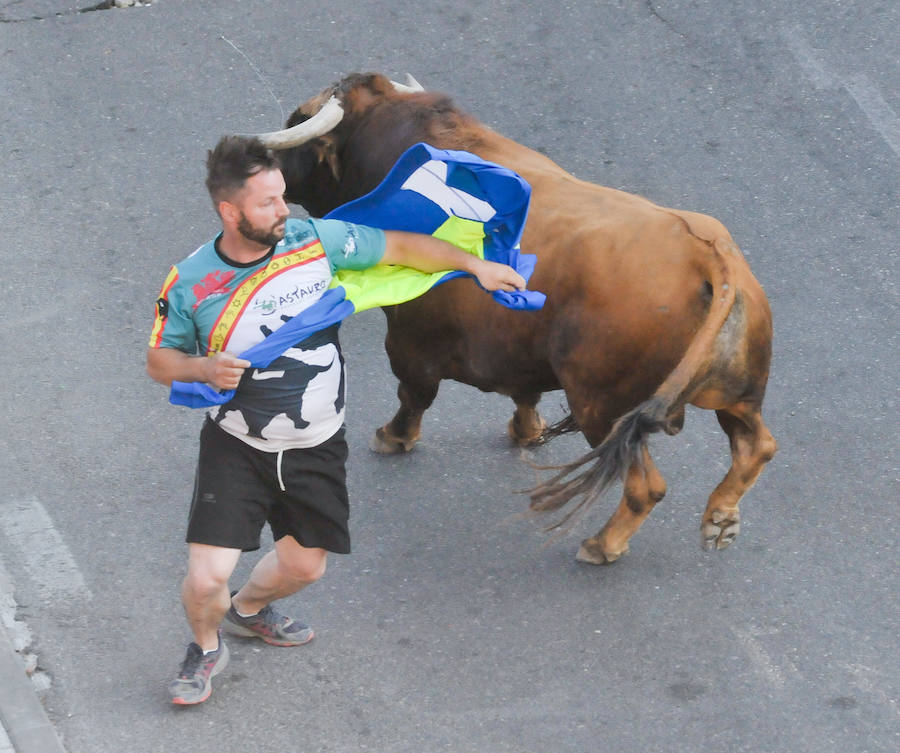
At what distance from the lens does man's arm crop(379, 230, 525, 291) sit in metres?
4.15

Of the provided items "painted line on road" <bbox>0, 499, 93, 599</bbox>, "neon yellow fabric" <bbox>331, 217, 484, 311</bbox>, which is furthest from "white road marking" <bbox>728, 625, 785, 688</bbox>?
"painted line on road" <bbox>0, 499, 93, 599</bbox>

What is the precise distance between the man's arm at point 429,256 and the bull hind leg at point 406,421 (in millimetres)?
1195

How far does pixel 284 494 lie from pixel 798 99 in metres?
5.26

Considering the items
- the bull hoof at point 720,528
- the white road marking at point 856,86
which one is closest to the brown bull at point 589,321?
the bull hoof at point 720,528

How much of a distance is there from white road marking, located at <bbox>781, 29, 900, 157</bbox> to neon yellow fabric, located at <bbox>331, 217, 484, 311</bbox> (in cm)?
415

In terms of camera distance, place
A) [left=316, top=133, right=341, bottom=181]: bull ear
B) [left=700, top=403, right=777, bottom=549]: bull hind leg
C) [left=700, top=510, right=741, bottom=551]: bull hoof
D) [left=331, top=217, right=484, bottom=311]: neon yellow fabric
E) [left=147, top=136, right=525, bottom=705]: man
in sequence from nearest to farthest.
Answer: [left=147, top=136, right=525, bottom=705]: man
[left=331, top=217, right=484, bottom=311]: neon yellow fabric
[left=700, top=403, right=777, bottom=549]: bull hind leg
[left=700, top=510, right=741, bottom=551]: bull hoof
[left=316, top=133, right=341, bottom=181]: bull ear

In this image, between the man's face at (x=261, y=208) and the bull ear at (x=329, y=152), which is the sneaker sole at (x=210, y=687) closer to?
the man's face at (x=261, y=208)

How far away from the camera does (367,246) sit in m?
4.05

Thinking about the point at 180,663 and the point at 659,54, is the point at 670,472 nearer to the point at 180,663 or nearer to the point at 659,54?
the point at 180,663

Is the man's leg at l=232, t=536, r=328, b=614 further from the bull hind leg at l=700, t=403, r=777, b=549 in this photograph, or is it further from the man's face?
the bull hind leg at l=700, t=403, r=777, b=549

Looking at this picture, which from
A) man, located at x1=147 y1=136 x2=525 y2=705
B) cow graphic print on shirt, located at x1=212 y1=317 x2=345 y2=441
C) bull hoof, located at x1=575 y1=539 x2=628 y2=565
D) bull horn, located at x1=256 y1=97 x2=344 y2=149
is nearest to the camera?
man, located at x1=147 y1=136 x2=525 y2=705

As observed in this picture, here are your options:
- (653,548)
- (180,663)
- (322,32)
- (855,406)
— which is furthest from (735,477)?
(322,32)

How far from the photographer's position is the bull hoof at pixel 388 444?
559cm

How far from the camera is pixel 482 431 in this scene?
5.83 metres
